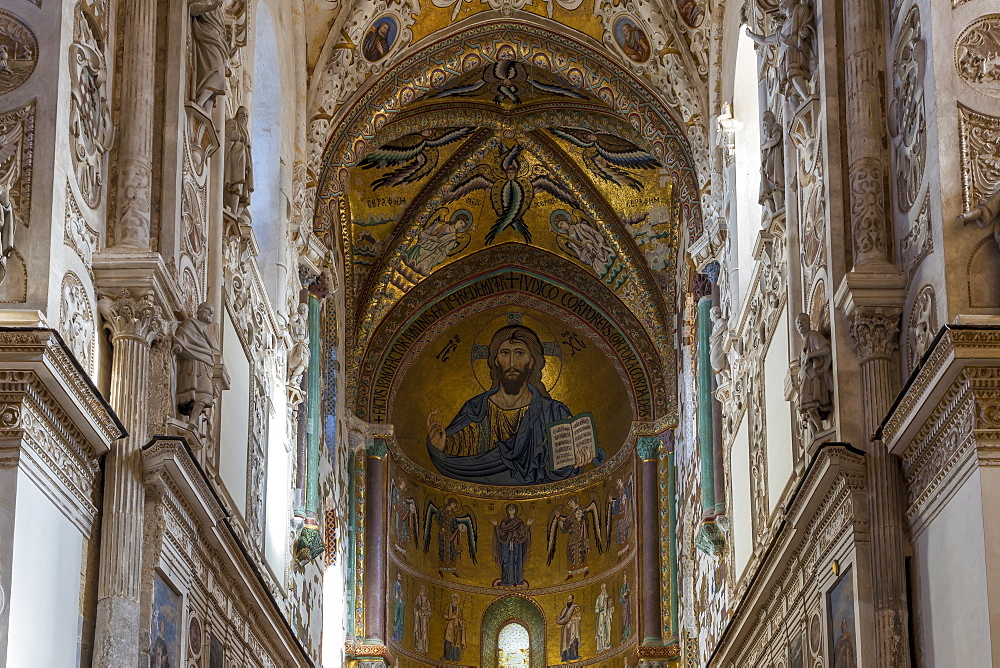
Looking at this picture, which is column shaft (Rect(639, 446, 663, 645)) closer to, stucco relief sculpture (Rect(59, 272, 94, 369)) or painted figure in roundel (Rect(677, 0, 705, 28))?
painted figure in roundel (Rect(677, 0, 705, 28))

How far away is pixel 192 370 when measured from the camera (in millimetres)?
13312

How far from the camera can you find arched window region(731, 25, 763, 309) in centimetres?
1866

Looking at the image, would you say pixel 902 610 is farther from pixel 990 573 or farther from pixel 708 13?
pixel 708 13

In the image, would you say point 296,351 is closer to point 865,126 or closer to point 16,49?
point 16,49

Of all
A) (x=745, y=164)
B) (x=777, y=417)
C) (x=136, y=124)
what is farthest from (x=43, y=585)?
(x=745, y=164)

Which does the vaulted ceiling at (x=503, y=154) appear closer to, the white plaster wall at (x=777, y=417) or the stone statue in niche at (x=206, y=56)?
the white plaster wall at (x=777, y=417)

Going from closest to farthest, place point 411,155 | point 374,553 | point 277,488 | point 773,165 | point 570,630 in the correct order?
point 773,165
point 277,488
point 411,155
point 374,553
point 570,630

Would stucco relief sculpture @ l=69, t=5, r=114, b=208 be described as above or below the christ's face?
below

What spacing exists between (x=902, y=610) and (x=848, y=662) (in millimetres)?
932

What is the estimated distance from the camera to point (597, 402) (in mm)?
29344

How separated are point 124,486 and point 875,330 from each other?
5624 millimetres

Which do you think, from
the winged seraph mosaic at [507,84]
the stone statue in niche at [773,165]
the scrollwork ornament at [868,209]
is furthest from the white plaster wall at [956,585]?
the winged seraph mosaic at [507,84]

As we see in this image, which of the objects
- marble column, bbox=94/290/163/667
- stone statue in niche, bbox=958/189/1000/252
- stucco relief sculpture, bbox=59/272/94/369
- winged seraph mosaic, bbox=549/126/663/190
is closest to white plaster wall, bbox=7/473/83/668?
marble column, bbox=94/290/163/667

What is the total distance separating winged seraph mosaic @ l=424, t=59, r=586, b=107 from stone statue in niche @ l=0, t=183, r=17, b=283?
44.6 feet
